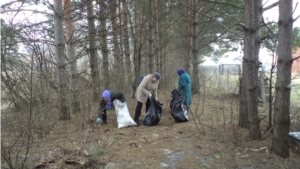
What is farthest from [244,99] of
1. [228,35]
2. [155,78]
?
[228,35]

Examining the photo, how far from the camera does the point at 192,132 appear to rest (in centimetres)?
471

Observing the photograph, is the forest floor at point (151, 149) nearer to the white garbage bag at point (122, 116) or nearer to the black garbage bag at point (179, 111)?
the white garbage bag at point (122, 116)

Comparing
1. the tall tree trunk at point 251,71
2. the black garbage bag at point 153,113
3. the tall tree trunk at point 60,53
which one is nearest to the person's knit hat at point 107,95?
the tall tree trunk at point 60,53

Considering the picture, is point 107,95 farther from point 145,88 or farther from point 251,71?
point 251,71

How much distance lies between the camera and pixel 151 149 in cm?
378

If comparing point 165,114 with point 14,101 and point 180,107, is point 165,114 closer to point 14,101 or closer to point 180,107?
point 180,107

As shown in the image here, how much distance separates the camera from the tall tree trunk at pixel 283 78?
315cm

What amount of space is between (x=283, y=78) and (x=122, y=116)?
3.41 m

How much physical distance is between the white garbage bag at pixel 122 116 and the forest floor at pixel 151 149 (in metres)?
0.17

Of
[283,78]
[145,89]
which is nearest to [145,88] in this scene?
[145,89]

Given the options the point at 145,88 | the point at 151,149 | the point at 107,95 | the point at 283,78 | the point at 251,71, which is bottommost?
the point at 151,149

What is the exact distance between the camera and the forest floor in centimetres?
319

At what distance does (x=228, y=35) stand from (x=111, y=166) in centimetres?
1226

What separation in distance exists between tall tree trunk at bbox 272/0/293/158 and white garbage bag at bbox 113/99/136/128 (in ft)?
10.00
